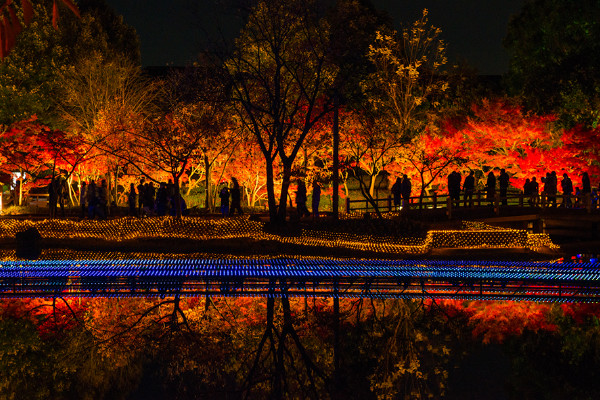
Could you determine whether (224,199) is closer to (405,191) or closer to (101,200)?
(101,200)

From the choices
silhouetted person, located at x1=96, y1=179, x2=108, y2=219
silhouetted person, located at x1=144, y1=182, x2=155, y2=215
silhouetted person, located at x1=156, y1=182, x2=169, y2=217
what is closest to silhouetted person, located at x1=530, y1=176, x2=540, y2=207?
silhouetted person, located at x1=156, y1=182, x2=169, y2=217

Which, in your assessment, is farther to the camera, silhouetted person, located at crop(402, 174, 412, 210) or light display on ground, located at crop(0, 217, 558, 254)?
silhouetted person, located at crop(402, 174, 412, 210)

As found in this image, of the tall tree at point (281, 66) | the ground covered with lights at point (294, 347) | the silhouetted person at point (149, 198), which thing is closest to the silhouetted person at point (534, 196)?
the tall tree at point (281, 66)

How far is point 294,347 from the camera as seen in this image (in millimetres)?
9773

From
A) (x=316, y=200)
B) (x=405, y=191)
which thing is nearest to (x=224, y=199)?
(x=316, y=200)

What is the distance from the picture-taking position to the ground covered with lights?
8109mm

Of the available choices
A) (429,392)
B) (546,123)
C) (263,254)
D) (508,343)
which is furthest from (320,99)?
(429,392)

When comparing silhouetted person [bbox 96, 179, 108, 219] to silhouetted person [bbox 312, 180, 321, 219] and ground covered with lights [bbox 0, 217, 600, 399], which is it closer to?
silhouetted person [bbox 312, 180, 321, 219]

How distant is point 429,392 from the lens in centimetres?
795

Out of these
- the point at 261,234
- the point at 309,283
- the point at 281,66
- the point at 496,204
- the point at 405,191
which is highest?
the point at 281,66

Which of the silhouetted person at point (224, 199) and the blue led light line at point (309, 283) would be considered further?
the silhouetted person at point (224, 199)

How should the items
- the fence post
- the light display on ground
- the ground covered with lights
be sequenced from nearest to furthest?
the ground covered with lights < the light display on ground < the fence post

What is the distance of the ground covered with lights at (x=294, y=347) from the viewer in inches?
319

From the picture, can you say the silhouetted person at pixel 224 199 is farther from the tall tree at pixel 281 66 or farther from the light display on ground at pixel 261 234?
the light display on ground at pixel 261 234
